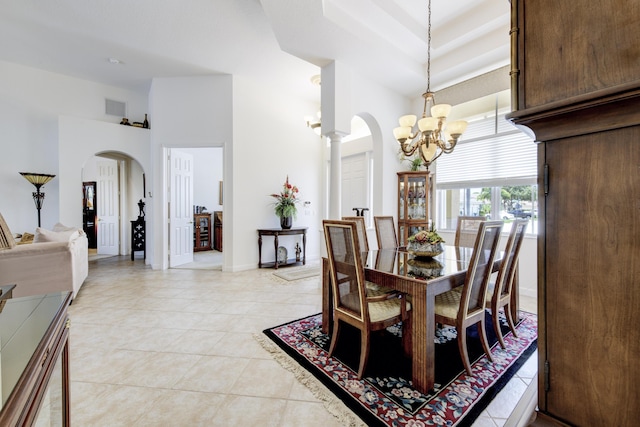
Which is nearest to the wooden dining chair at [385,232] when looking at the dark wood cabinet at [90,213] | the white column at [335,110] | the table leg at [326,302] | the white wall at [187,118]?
the white column at [335,110]

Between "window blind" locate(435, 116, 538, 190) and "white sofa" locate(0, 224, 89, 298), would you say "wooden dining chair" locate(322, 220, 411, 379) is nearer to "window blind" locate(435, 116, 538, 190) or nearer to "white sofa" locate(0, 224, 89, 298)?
"window blind" locate(435, 116, 538, 190)

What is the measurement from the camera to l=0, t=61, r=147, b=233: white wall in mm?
4676

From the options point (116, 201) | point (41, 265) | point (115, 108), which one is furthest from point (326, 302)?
point (116, 201)

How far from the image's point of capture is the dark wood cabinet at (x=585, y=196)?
2.14 ft

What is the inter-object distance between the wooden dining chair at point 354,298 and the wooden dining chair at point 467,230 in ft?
5.25

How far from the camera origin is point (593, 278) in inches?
28.2

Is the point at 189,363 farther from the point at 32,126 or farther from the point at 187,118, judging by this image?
the point at 32,126

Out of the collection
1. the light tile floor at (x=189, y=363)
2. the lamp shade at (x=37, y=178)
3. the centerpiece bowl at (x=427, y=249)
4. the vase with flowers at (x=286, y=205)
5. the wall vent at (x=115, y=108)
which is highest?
the wall vent at (x=115, y=108)

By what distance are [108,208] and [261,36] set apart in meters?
5.61

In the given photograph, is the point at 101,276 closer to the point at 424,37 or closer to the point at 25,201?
the point at 25,201

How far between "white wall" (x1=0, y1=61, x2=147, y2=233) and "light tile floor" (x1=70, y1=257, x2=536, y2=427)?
2.54 meters

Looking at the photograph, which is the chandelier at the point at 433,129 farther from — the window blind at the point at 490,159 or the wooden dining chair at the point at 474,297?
the window blind at the point at 490,159

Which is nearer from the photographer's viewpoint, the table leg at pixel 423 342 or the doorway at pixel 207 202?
the table leg at pixel 423 342

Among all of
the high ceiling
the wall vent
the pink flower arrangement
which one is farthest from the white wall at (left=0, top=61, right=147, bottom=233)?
the pink flower arrangement
